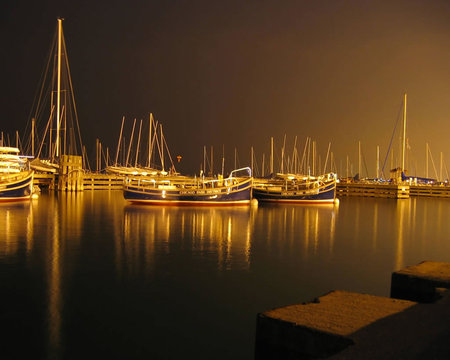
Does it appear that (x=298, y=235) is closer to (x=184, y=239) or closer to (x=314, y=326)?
(x=184, y=239)

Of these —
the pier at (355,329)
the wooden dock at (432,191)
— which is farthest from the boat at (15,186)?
the wooden dock at (432,191)

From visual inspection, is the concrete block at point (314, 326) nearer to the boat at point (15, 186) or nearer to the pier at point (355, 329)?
the pier at point (355, 329)

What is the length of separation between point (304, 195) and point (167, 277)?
41038mm

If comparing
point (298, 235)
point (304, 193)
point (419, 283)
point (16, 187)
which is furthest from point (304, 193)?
point (419, 283)

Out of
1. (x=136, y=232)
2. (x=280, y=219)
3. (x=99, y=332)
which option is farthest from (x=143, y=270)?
(x=280, y=219)

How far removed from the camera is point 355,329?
5551 millimetres

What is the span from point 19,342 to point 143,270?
622 centimetres

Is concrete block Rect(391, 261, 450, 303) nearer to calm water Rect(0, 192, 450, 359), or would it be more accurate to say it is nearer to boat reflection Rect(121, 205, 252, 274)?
calm water Rect(0, 192, 450, 359)

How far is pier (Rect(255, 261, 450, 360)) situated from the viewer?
464 centimetres

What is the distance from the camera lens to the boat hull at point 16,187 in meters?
40.8

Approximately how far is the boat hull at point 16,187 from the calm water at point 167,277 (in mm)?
15408

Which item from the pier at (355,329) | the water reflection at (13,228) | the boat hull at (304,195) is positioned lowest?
the water reflection at (13,228)

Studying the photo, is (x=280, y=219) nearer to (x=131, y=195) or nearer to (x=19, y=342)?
(x=131, y=195)

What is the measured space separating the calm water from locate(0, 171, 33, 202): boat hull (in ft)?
50.6
